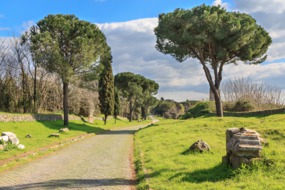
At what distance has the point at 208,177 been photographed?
8391 mm

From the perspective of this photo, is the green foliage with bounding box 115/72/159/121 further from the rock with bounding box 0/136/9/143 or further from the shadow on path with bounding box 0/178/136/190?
the shadow on path with bounding box 0/178/136/190

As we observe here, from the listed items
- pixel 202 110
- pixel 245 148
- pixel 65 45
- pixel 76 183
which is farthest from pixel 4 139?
pixel 202 110

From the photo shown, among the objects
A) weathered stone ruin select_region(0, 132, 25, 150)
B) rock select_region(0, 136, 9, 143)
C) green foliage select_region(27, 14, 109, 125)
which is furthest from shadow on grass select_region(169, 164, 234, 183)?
green foliage select_region(27, 14, 109, 125)

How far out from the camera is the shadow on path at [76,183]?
860cm

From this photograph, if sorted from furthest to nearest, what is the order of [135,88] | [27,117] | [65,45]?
[135,88] < [65,45] < [27,117]

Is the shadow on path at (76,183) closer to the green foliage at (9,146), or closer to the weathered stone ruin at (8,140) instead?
the green foliage at (9,146)

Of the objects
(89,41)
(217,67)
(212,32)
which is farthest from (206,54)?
(89,41)

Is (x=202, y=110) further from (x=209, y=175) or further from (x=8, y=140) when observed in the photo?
(x=209, y=175)

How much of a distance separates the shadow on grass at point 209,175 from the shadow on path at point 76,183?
170 cm

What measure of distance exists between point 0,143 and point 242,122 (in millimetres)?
16263

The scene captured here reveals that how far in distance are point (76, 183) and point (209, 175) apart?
3967mm

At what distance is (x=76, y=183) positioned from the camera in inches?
356

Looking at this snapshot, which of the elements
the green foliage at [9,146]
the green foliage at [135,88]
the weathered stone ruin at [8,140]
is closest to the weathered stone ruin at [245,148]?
the green foliage at [9,146]

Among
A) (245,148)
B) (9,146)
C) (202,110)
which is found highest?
(202,110)
